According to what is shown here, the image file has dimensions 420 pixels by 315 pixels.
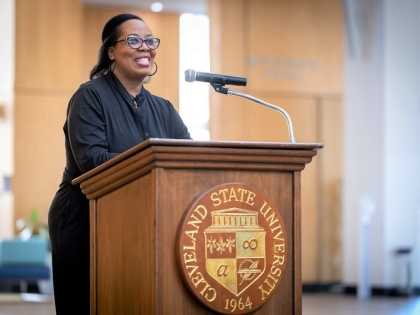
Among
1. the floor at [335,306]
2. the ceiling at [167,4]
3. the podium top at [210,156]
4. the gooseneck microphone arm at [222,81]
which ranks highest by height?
the ceiling at [167,4]

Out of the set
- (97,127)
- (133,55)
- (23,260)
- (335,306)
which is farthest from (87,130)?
(23,260)

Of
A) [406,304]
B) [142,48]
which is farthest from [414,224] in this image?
[142,48]

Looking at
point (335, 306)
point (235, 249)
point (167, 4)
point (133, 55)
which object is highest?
point (167, 4)

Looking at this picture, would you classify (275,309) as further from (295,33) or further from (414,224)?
(295,33)

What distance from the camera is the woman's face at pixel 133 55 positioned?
2797mm

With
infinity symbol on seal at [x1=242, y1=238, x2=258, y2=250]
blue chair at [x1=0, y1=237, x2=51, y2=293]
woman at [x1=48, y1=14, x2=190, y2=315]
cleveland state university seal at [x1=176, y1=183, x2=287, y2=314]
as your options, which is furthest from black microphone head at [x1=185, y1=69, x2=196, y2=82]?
blue chair at [x1=0, y1=237, x2=51, y2=293]

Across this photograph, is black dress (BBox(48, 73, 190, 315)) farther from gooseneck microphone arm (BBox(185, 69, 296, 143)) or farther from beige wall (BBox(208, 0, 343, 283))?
beige wall (BBox(208, 0, 343, 283))

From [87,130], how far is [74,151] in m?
0.08

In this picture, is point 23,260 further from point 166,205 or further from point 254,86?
point 166,205

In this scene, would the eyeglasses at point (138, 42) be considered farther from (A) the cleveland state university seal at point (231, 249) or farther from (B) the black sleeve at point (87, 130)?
(A) the cleveland state university seal at point (231, 249)

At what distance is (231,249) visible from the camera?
6.97 feet

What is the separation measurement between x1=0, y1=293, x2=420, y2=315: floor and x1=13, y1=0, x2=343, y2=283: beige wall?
1463mm

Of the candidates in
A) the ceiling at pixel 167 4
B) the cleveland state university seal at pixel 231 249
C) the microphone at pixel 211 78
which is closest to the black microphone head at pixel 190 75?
the microphone at pixel 211 78

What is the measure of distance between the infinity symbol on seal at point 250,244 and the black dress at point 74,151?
2.22 feet
